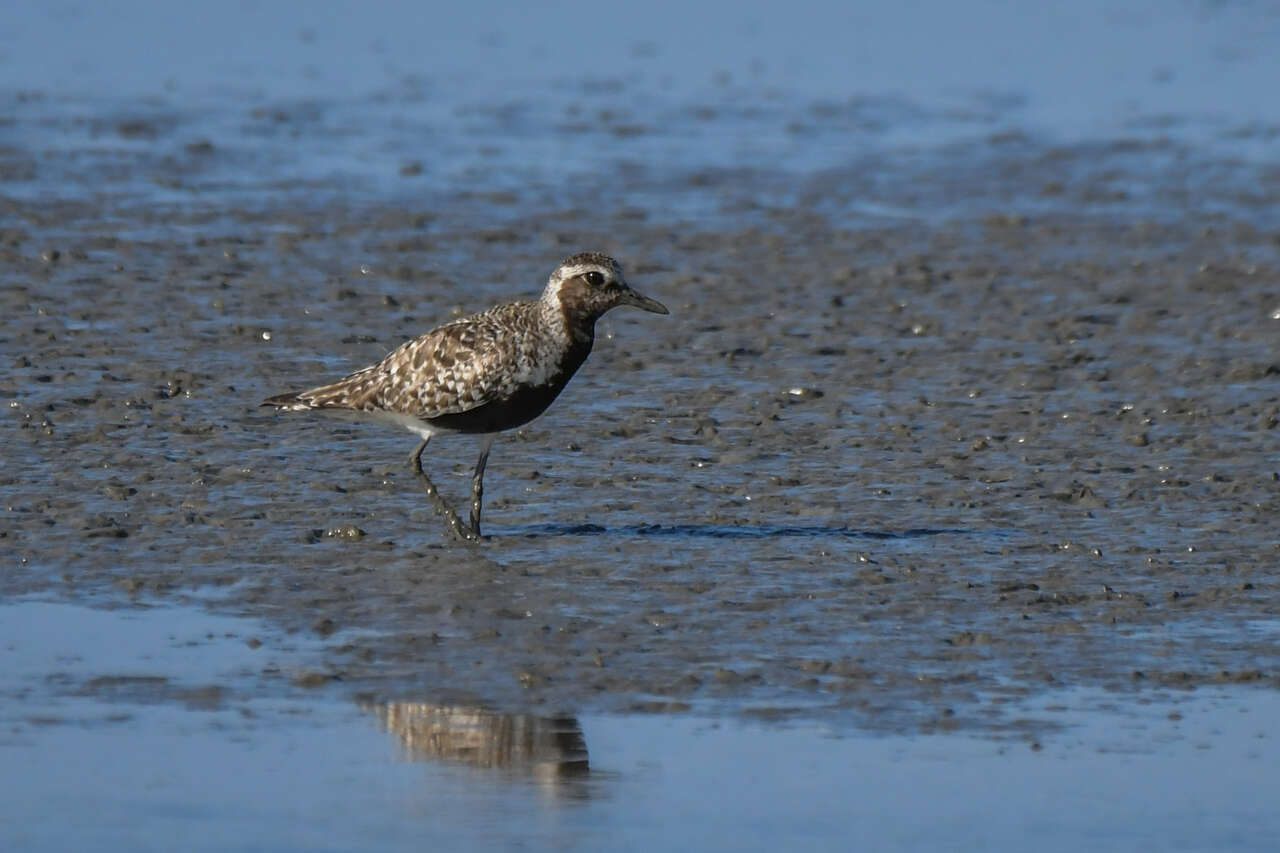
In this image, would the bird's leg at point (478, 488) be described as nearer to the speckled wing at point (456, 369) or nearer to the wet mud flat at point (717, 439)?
the wet mud flat at point (717, 439)

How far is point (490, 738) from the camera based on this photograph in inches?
381

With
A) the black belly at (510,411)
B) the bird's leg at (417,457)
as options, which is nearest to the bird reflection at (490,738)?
the black belly at (510,411)

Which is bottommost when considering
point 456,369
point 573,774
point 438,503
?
point 573,774

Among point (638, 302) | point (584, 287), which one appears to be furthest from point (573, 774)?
point (638, 302)

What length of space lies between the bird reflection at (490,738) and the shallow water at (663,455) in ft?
0.10

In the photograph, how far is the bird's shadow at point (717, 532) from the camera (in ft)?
43.0

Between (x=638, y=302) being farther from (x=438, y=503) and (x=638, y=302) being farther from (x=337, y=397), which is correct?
(x=337, y=397)

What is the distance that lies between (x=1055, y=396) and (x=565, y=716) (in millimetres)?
7149

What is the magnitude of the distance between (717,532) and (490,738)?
3751 mm

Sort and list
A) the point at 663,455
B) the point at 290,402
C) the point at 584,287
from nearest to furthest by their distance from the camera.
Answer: the point at 584,287, the point at 290,402, the point at 663,455

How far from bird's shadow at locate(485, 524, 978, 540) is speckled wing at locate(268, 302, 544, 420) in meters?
0.80

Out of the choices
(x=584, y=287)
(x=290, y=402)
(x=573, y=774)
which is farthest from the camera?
(x=290, y=402)

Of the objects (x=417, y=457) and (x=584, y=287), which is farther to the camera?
(x=417, y=457)

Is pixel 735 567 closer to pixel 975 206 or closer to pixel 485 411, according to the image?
pixel 485 411
